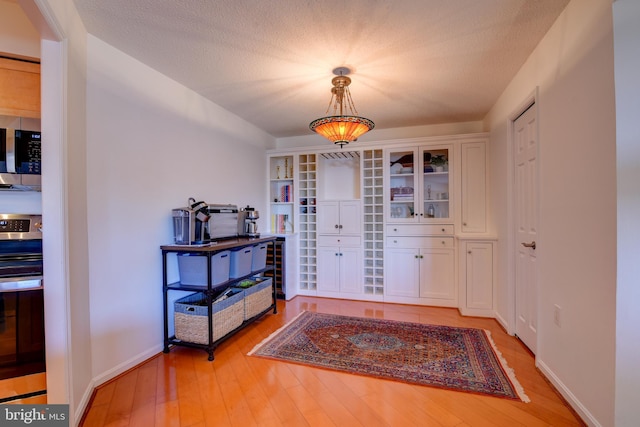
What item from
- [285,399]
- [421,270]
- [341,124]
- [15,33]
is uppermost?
[15,33]

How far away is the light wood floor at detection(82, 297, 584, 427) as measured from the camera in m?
1.74

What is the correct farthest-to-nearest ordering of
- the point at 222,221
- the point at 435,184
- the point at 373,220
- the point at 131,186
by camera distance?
the point at 373,220
the point at 435,184
the point at 222,221
the point at 131,186

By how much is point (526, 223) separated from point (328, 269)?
253 centimetres

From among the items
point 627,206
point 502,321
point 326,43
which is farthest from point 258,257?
point 627,206

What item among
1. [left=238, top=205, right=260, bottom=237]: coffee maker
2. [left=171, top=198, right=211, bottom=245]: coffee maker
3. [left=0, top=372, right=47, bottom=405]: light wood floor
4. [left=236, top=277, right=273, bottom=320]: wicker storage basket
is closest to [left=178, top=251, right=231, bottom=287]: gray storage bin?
[left=171, top=198, right=211, bottom=245]: coffee maker

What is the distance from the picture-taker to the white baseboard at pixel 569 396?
163 cm

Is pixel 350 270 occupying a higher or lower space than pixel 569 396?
higher

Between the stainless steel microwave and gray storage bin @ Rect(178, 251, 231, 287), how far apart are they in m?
1.12

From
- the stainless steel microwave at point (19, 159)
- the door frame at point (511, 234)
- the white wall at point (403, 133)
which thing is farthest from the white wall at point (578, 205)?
the stainless steel microwave at point (19, 159)

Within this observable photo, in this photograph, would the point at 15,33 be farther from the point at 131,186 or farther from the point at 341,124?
the point at 341,124

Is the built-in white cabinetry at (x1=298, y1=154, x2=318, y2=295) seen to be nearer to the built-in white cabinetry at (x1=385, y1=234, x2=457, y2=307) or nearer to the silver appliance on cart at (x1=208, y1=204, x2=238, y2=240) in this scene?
the built-in white cabinetry at (x1=385, y1=234, x2=457, y2=307)

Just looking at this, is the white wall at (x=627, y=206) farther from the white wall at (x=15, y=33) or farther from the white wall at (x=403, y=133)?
the white wall at (x=15, y=33)

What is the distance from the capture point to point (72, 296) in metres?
1.71

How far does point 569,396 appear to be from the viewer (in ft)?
6.04
